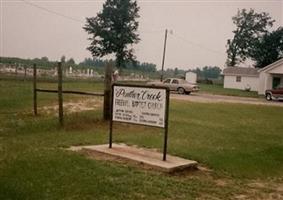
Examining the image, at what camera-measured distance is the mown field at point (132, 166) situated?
7.60 metres

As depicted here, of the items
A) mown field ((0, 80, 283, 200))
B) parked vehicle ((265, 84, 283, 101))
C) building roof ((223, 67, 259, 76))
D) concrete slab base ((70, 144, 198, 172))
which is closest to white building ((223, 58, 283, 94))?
building roof ((223, 67, 259, 76))

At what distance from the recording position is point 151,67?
172250 mm

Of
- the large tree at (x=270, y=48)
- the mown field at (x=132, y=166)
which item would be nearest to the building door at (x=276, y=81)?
the large tree at (x=270, y=48)

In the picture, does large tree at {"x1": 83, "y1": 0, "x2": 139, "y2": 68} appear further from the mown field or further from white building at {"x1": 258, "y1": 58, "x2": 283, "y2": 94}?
the mown field

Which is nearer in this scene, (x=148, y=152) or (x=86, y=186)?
(x=86, y=186)

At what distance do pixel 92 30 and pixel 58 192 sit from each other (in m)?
70.9

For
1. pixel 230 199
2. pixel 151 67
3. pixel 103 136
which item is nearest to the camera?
pixel 230 199

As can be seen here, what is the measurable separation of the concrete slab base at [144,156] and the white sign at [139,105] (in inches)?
28.4

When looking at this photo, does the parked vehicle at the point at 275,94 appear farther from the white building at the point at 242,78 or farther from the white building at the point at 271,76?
the white building at the point at 242,78

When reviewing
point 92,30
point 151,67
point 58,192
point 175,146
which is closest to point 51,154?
point 58,192

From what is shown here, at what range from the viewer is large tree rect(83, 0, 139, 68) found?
75250 millimetres

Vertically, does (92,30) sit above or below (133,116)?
above

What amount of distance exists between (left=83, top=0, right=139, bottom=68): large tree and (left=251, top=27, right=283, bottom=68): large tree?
72.9 feet

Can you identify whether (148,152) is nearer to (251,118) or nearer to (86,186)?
(86,186)
